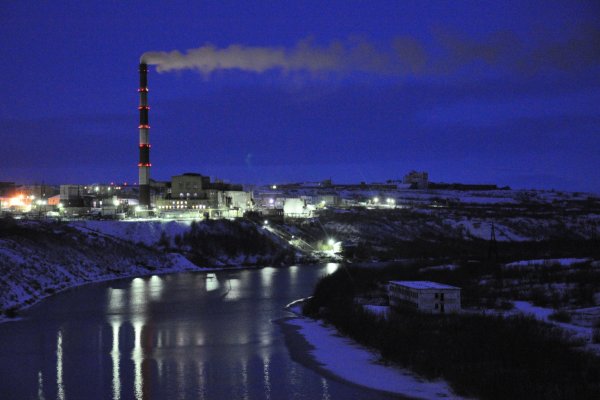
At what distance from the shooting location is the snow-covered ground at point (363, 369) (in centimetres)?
2039

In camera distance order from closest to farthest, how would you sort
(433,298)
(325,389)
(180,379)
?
1. (325,389)
2. (180,379)
3. (433,298)

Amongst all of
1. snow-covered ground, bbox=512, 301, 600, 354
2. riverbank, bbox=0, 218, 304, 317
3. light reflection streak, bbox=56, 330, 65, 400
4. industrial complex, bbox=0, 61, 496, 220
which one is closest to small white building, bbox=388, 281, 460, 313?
snow-covered ground, bbox=512, 301, 600, 354

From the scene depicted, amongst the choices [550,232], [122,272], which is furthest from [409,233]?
[122,272]

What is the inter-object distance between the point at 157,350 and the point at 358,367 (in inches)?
332

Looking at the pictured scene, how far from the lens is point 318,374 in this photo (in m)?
22.9

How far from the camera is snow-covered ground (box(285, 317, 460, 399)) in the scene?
20391 millimetres

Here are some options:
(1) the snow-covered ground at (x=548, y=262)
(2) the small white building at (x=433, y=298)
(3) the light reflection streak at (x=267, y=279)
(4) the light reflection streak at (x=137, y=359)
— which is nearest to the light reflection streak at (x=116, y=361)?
(4) the light reflection streak at (x=137, y=359)

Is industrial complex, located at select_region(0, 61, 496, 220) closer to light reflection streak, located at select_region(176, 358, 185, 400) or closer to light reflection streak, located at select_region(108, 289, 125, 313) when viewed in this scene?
light reflection streak, located at select_region(108, 289, 125, 313)

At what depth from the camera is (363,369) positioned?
23.2 m

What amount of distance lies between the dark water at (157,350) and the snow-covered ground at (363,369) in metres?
0.84

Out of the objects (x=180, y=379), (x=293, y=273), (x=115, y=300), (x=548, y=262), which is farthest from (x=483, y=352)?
(x=293, y=273)

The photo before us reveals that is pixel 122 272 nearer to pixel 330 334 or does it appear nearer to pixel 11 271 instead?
pixel 11 271

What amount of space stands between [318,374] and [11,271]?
97.4 ft

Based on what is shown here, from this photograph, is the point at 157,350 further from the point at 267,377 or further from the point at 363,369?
the point at 363,369
